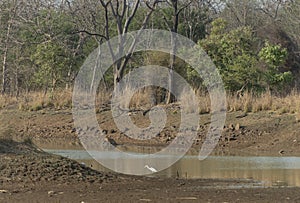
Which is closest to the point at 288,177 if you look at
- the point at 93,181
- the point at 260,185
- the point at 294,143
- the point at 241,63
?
the point at 260,185

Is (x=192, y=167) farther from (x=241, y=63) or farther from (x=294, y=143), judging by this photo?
(x=241, y=63)

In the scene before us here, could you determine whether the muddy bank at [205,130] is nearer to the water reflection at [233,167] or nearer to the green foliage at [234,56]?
the water reflection at [233,167]

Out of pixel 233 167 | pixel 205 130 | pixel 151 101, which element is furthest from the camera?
pixel 151 101

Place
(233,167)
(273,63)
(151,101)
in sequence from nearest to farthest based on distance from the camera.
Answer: (233,167) < (151,101) < (273,63)

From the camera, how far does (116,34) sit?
36.1m

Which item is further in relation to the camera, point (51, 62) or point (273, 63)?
point (51, 62)

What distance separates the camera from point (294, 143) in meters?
19.8

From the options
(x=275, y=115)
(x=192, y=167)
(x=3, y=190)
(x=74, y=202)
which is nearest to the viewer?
(x=74, y=202)

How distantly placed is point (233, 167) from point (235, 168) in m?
0.21

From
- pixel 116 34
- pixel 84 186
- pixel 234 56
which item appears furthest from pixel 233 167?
pixel 116 34

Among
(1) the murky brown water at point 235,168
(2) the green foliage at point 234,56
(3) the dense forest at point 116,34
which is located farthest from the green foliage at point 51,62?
(1) the murky brown water at point 235,168

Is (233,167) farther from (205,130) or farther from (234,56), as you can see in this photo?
(234,56)

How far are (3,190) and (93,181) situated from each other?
144 cm

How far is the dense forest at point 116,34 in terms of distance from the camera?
28.2 metres
